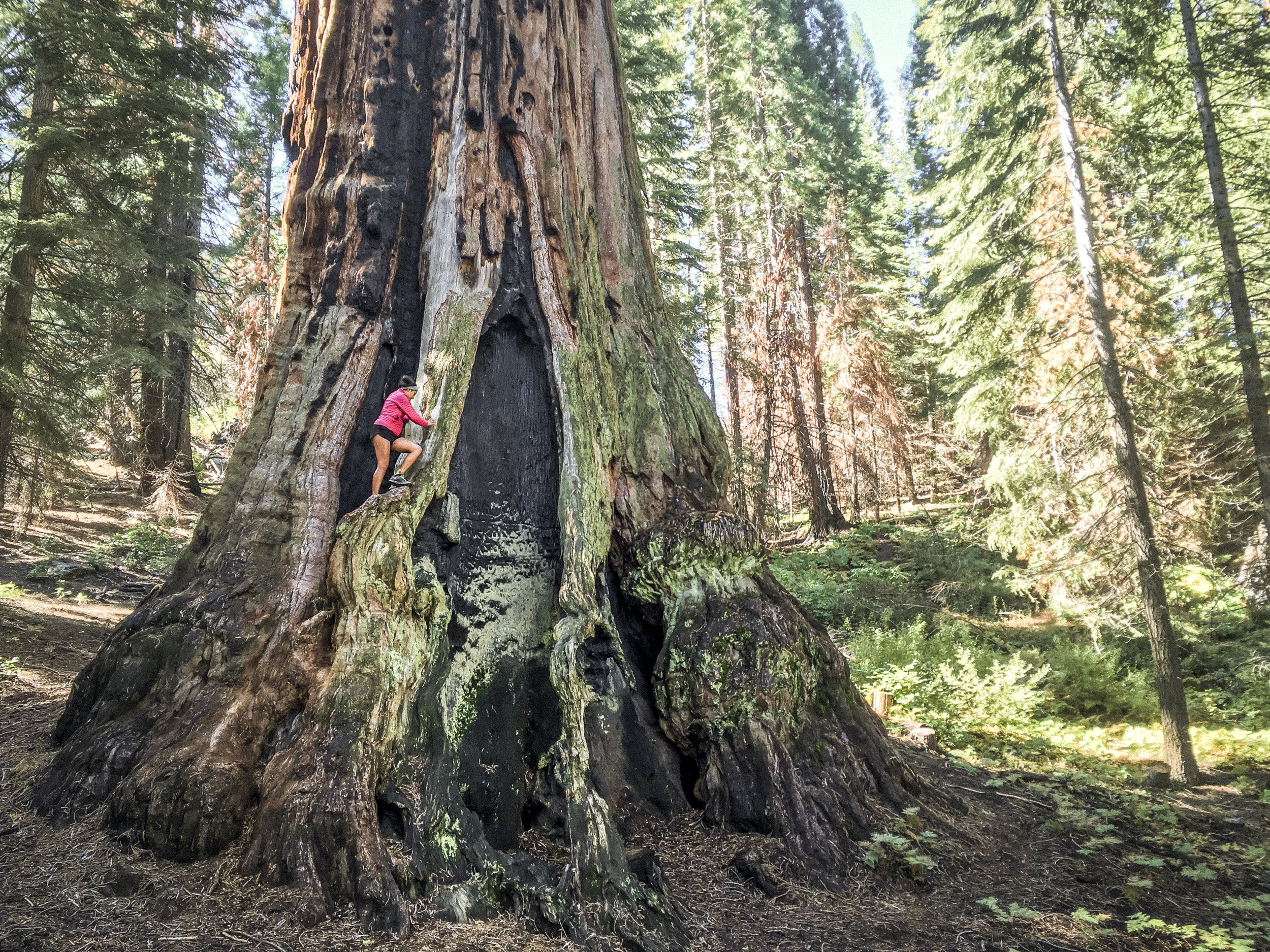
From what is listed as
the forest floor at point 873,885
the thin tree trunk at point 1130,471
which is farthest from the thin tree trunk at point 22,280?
the thin tree trunk at point 1130,471

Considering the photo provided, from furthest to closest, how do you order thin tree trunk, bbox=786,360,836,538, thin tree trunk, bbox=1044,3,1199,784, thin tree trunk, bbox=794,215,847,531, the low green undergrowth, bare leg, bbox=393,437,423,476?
thin tree trunk, bbox=794,215,847,531 < thin tree trunk, bbox=786,360,836,538 < the low green undergrowth < thin tree trunk, bbox=1044,3,1199,784 < bare leg, bbox=393,437,423,476

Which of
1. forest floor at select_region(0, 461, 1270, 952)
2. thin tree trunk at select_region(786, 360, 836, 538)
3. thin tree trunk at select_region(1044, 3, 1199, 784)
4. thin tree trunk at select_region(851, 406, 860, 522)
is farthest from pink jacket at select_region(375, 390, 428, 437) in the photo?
thin tree trunk at select_region(851, 406, 860, 522)

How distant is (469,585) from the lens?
438cm

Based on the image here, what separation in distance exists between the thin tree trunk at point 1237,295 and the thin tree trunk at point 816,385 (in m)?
9.70

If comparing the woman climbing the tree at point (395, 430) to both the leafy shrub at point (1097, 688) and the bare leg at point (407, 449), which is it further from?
the leafy shrub at point (1097, 688)

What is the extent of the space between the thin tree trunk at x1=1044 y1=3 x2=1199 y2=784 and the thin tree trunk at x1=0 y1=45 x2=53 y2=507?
11879 mm

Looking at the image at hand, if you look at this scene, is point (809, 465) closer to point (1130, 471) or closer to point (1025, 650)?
point (1025, 650)

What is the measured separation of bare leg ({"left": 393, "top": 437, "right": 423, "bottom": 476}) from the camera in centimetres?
422

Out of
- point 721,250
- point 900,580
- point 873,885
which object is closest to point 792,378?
point 721,250

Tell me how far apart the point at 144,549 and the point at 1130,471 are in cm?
1445

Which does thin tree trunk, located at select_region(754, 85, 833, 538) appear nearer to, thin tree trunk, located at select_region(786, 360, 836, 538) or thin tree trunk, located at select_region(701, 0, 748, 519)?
thin tree trunk, located at select_region(786, 360, 836, 538)

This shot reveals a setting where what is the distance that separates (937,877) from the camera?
411 centimetres

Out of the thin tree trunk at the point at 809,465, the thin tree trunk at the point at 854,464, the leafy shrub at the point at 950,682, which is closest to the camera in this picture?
the leafy shrub at the point at 950,682

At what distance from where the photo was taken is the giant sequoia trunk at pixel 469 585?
3.44 m
